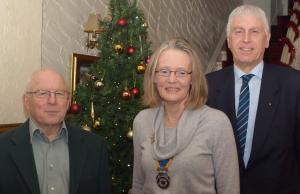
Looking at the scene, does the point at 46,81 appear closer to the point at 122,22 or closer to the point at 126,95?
the point at 126,95

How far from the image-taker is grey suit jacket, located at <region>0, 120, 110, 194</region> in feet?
6.86

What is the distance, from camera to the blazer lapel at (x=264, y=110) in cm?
232

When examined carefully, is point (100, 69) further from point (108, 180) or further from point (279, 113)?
point (279, 113)

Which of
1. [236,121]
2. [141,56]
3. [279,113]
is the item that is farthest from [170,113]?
[141,56]

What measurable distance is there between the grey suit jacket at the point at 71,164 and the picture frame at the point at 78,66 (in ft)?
4.45

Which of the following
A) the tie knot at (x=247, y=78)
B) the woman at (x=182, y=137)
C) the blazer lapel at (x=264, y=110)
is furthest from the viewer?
the tie knot at (x=247, y=78)

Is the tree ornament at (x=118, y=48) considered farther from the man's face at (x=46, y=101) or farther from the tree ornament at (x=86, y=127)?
the man's face at (x=46, y=101)

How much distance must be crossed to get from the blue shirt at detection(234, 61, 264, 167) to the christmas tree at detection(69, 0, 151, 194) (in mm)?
1064

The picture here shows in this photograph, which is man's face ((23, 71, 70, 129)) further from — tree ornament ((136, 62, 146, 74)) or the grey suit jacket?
tree ornament ((136, 62, 146, 74))

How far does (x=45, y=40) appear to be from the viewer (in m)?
3.43

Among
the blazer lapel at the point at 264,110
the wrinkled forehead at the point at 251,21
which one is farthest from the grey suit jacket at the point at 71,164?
the wrinkled forehead at the point at 251,21

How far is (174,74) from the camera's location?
2086 mm

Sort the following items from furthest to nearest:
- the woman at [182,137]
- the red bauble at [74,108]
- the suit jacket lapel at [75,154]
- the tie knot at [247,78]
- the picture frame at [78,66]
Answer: the picture frame at [78,66] < the red bauble at [74,108] < the tie knot at [247,78] < the suit jacket lapel at [75,154] < the woman at [182,137]

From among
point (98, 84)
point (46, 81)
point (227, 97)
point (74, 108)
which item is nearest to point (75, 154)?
point (46, 81)
